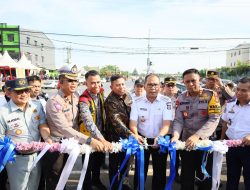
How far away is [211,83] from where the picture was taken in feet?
14.9

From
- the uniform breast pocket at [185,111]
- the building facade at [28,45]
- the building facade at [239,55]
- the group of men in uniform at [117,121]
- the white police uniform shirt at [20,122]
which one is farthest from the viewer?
the building facade at [239,55]

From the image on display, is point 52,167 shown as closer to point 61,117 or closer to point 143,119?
point 61,117

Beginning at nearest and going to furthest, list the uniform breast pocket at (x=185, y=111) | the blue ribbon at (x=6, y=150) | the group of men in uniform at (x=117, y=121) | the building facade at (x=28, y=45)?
the blue ribbon at (x=6, y=150) < the group of men in uniform at (x=117, y=121) < the uniform breast pocket at (x=185, y=111) < the building facade at (x=28, y=45)

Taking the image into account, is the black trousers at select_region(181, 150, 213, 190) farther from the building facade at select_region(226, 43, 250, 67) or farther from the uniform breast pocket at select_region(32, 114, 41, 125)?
the building facade at select_region(226, 43, 250, 67)

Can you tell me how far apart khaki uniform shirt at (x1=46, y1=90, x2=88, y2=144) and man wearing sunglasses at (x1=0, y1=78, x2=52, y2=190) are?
0.14 m

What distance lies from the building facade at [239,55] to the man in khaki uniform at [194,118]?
2652 inches

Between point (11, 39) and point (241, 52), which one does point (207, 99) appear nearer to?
point (11, 39)

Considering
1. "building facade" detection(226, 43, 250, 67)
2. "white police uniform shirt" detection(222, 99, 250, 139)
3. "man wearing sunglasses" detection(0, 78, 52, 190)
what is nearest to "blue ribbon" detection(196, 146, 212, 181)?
"white police uniform shirt" detection(222, 99, 250, 139)

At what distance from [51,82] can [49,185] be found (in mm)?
28279

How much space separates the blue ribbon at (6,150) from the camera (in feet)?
8.50

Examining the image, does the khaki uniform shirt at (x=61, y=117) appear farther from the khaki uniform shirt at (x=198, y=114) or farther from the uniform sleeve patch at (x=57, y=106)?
the khaki uniform shirt at (x=198, y=114)

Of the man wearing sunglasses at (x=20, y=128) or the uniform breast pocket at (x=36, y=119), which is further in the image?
the uniform breast pocket at (x=36, y=119)

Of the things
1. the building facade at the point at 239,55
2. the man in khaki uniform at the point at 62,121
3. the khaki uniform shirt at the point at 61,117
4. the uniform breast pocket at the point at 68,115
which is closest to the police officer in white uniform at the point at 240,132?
the man in khaki uniform at the point at 62,121

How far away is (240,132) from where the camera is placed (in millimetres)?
3113
